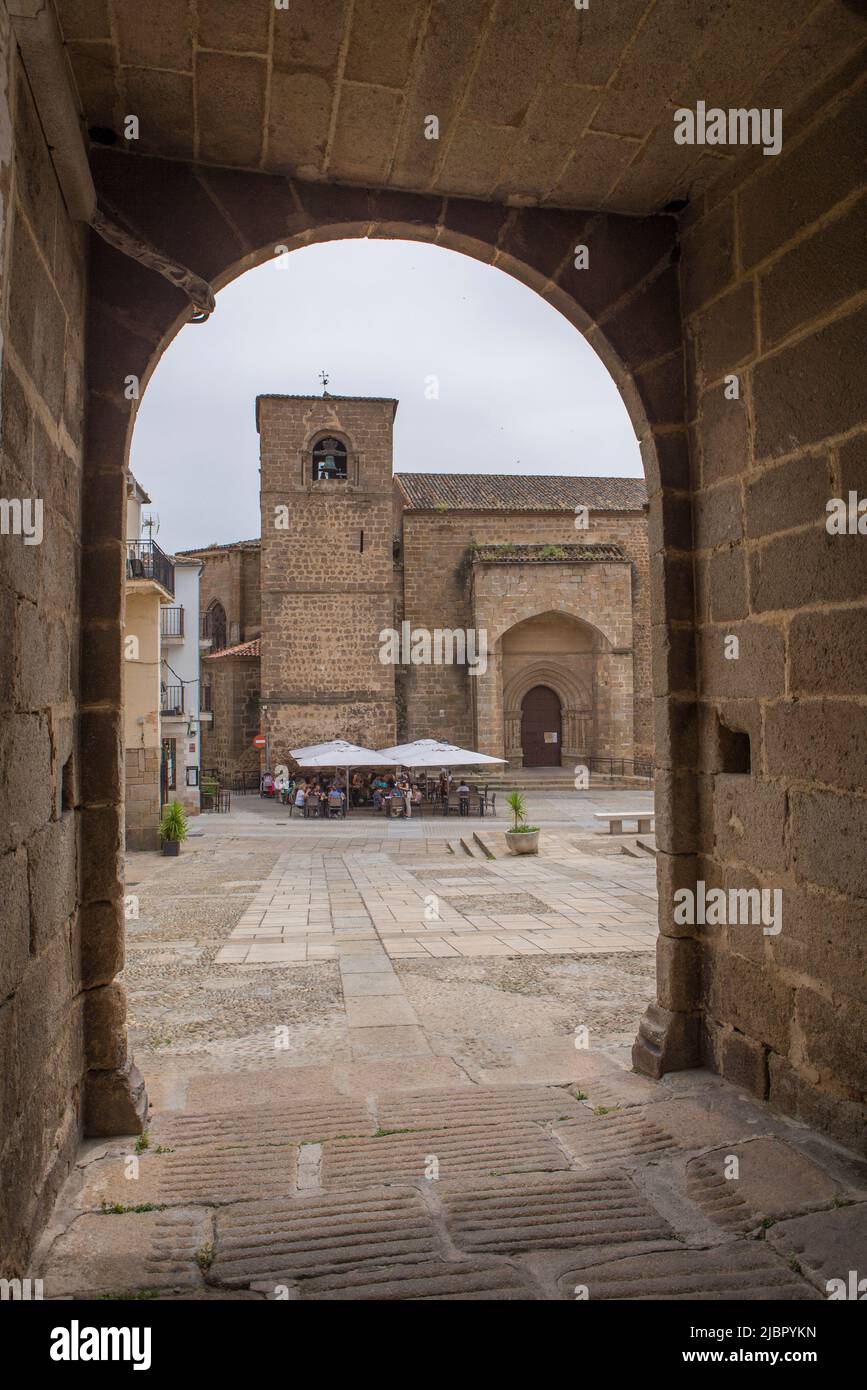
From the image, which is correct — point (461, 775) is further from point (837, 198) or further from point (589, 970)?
point (837, 198)

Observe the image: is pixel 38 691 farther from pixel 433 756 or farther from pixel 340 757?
pixel 340 757

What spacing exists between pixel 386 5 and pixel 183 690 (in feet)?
56.6

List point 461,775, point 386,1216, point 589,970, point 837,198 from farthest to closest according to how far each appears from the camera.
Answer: point 461,775
point 589,970
point 837,198
point 386,1216

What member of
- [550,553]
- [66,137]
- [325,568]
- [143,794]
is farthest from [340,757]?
[66,137]

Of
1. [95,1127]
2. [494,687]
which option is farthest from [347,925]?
[494,687]

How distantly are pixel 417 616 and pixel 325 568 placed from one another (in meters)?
3.45

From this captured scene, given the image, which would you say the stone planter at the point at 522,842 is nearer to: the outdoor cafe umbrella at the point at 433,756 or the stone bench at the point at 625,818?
the stone bench at the point at 625,818

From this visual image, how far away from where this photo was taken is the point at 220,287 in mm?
3426

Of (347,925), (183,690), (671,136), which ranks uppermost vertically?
(671,136)

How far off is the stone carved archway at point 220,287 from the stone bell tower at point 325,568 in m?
20.6

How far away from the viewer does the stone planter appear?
1249 centimetres

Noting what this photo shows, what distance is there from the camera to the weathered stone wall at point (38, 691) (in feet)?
6.61

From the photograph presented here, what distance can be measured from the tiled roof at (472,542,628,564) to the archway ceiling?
21643 mm
